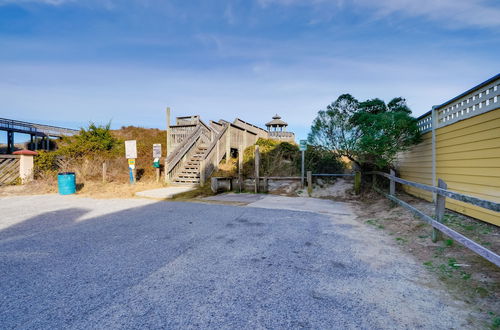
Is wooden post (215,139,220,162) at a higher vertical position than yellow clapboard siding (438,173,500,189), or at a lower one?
higher

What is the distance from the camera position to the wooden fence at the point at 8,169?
9453 millimetres

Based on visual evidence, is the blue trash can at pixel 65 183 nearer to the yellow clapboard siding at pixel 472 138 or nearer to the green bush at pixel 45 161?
the green bush at pixel 45 161

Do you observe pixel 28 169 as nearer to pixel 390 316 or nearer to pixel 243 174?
pixel 243 174

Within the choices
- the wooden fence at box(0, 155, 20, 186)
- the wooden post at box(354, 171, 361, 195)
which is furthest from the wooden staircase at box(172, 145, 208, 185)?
the wooden fence at box(0, 155, 20, 186)

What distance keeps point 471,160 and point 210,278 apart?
5.40m

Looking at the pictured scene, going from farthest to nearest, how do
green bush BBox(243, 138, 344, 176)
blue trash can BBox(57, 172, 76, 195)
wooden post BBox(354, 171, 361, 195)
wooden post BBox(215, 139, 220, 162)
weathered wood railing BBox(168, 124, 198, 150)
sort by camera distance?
1. weathered wood railing BBox(168, 124, 198, 150)
2. wooden post BBox(215, 139, 220, 162)
3. green bush BBox(243, 138, 344, 176)
4. wooden post BBox(354, 171, 361, 195)
5. blue trash can BBox(57, 172, 76, 195)

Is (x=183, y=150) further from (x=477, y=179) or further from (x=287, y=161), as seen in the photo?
(x=477, y=179)

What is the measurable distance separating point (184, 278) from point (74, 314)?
96cm

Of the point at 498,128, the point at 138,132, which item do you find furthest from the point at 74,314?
the point at 138,132

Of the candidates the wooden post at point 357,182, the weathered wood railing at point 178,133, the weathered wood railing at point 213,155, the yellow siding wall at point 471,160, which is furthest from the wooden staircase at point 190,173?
the yellow siding wall at point 471,160

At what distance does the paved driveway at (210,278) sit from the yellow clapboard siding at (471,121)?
2909 millimetres

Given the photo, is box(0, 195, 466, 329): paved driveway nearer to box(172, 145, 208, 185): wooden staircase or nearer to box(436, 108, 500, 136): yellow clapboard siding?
box(436, 108, 500, 136): yellow clapboard siding

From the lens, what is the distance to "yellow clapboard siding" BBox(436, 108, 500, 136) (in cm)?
413

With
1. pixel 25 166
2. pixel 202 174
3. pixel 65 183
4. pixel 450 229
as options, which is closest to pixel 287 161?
pixel 202 174
